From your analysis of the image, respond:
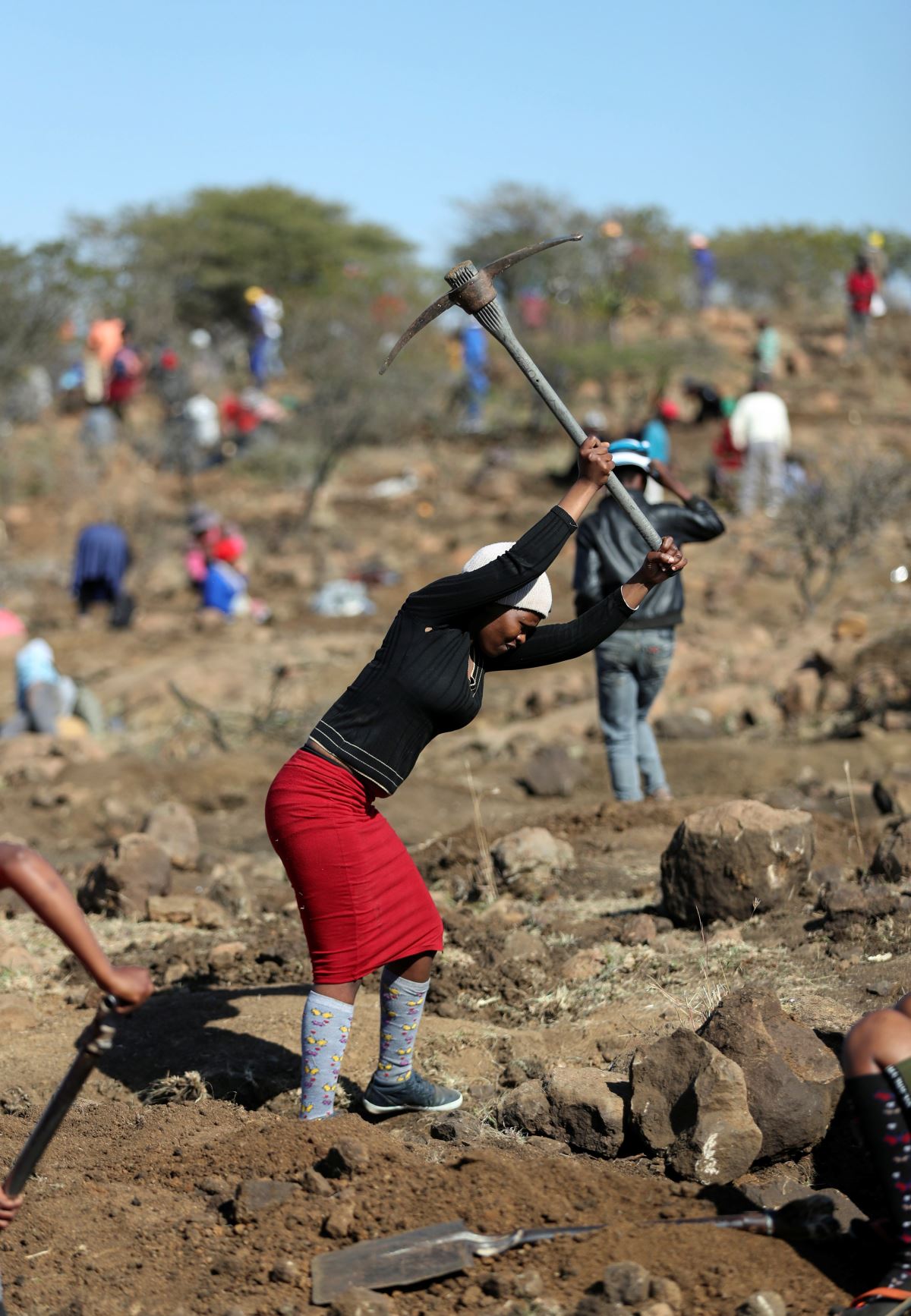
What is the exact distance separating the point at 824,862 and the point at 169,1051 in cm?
290

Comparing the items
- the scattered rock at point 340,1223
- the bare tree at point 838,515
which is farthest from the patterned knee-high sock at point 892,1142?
the bare tree at point 838,515

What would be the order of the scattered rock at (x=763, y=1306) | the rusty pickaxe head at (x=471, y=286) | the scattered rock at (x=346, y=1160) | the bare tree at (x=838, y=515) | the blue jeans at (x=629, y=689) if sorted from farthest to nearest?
the bare tree at (x=838, y=515)
the blue jeans at (x=629, y=689)
the rusty pickaxe head at (x=471, y=286)
the scattered rock at (x=346, y=1160)
the scattered rock at (x=763, y=1306)

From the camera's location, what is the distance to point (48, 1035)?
5.07m

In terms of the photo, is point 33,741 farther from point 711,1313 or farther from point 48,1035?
point 711,1313

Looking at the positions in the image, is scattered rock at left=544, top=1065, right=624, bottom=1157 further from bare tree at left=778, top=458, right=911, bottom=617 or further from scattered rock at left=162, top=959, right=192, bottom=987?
bare tree at left=778, top=458, right=911, bottom=617

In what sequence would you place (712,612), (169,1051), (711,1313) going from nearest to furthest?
1. (711,1313)
2. (169,1051)
3. (712,612)

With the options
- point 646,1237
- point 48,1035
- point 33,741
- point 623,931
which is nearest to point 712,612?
point 33,741

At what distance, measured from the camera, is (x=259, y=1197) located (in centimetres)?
337

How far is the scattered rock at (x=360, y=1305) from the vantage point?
2885mm

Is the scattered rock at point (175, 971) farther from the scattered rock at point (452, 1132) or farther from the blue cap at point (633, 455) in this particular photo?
the blue cap at point (633, 455)

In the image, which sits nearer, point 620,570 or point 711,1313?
Result: point 711,1313

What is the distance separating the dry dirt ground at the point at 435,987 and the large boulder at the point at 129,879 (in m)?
0.12

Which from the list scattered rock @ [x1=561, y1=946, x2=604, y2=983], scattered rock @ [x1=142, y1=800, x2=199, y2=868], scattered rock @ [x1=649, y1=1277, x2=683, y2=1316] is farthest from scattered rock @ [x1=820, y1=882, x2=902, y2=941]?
scattered rock @ [x1=142, y1=800, x2=199, y2=868]

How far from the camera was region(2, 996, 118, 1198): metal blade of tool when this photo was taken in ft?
9.03
